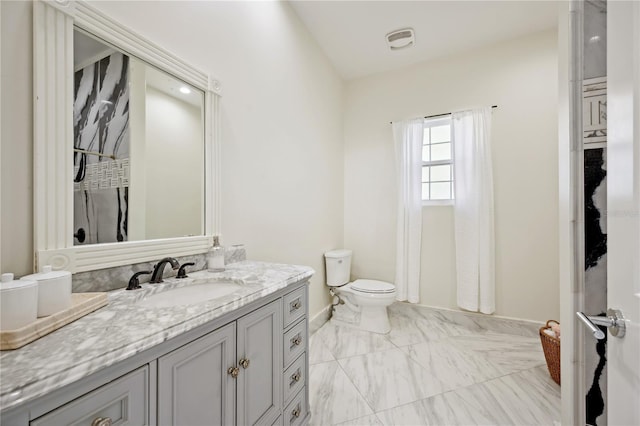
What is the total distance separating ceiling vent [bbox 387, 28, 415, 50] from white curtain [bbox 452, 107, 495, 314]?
0.89 metres

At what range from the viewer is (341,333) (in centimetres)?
247

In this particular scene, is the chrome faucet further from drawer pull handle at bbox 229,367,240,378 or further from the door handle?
the door handle

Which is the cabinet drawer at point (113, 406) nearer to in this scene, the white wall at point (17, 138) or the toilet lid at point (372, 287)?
the white wall at point (17, 138)

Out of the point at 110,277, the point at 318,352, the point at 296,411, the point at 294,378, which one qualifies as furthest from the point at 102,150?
the point at 318,352

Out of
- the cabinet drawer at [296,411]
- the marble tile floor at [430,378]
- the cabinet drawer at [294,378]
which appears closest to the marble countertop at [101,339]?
the cabinet drawer at [294,378]

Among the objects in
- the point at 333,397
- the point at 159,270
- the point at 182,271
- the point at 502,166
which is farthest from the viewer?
the point at 502,166

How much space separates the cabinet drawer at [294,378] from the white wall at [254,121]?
2.44ft

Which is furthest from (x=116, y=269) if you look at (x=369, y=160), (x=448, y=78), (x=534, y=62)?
(x=534, y=62)

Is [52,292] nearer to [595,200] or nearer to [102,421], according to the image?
[102,421]

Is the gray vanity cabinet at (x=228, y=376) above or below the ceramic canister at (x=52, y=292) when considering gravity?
below

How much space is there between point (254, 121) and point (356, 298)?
1.84 m

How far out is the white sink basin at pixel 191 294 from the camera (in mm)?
977

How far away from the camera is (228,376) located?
87cm

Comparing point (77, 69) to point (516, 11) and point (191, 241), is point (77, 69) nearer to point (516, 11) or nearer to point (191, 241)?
point (191, 241)
